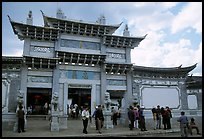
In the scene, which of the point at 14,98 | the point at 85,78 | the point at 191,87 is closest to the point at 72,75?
the point at 85,78

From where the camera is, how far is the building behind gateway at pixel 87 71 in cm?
1803

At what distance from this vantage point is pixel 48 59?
59.5ft

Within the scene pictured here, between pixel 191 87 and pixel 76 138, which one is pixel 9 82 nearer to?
pixel 76 138

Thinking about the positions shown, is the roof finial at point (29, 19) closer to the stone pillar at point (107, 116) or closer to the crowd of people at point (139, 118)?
the crowd of people at point (139, 118)

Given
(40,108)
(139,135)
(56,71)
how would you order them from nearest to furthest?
(139,135), (56,71), (40,108)

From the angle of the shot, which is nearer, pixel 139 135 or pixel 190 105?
pixel 139 135

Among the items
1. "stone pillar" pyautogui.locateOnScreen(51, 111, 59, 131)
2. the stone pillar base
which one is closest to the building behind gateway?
the stone pillar base

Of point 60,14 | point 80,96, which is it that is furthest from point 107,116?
point 60,14

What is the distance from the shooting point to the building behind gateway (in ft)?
59.2

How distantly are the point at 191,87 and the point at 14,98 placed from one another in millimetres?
15997

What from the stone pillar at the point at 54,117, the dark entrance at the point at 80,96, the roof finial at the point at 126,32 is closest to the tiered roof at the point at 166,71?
the roof finial at the point at 126,32

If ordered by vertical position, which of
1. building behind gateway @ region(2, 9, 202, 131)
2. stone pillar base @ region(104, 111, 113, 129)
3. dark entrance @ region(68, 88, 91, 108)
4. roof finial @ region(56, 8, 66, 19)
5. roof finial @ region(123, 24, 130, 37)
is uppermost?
roof finial @ region(56, 8, 66, 19)

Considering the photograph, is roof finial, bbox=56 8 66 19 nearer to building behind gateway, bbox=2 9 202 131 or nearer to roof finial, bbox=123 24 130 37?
building behind gateway, bbox=2 9 202 131

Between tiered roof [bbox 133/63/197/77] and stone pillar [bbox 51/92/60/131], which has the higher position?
tiered roof [bbox 133/63/197/77]
